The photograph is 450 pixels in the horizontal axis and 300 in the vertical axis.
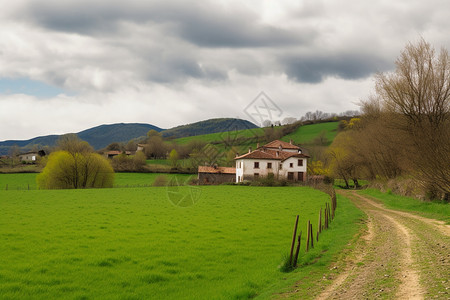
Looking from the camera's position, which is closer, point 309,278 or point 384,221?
point 309,278

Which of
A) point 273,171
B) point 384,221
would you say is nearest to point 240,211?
point 384,221

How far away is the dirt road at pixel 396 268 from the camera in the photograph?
8.60 meters

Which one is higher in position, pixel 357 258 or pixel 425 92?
pixel 425 92

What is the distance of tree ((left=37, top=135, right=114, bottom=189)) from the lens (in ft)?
195

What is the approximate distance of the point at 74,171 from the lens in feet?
198

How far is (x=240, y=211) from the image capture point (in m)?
27.8

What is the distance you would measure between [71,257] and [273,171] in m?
59.8

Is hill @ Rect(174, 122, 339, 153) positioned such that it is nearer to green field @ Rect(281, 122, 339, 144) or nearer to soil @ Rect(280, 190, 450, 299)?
green field @ Rect(281, 122, 339, 144)

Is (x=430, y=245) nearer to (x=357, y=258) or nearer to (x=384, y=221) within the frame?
(x=357, y=258)

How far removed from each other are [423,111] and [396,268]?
2852 centimetres

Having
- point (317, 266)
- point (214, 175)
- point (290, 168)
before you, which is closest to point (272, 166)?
point (290, 168)

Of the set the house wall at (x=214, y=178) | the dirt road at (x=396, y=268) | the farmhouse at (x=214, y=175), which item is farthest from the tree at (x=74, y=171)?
the dirt road at (x=396, y=268)

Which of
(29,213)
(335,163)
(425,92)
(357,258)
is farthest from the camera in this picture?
(335,163)

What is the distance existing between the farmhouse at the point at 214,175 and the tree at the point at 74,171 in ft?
60.6
